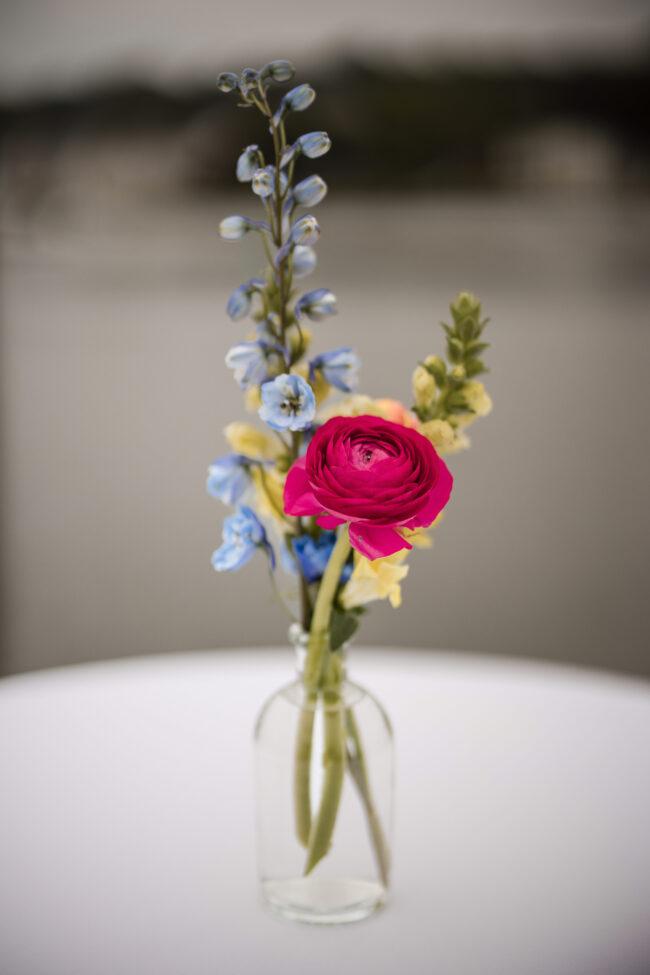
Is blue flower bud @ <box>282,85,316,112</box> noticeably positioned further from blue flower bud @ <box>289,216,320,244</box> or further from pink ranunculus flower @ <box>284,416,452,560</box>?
pink ranunculus flower @ <box>284,416,452,560</box>

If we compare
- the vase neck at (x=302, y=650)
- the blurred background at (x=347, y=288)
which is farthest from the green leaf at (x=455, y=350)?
the blurred background at (x=347, y=288)

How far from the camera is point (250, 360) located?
636 millimetres

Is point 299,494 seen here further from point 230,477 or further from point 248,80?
point 248,80

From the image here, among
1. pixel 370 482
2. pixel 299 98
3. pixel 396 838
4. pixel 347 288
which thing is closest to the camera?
pixel 370 482

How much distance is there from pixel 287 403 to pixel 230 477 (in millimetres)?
98

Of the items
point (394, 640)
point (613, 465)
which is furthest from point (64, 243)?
point (613, 465)

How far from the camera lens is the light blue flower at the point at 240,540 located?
66 cm

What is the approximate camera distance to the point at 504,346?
2082 mm

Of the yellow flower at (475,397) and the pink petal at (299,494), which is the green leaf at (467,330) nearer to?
the yellow flower at (475,397)

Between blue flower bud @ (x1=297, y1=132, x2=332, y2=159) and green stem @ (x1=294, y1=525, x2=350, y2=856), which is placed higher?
blue flower bud @ (x1=297, y1=132, x2=332, y2=159)

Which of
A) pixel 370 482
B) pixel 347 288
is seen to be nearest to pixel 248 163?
pixel 370 482

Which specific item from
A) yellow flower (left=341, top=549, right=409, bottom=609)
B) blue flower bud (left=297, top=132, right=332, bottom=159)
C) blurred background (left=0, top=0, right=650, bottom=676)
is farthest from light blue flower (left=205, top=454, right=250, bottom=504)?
blurred background (left=0, top=0, right=650, bottom=676)

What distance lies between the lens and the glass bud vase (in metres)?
0.66

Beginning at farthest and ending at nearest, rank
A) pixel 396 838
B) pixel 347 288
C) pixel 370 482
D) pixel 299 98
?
pixel 347 288
pixel 396 838
pixel 299 98
pixel 370 482
